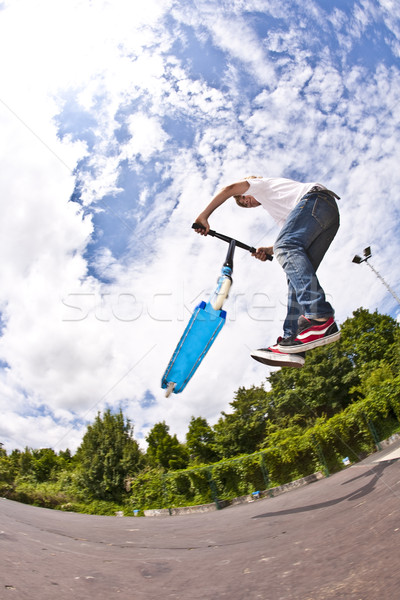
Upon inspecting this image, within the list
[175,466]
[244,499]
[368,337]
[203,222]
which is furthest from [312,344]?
[368,337]

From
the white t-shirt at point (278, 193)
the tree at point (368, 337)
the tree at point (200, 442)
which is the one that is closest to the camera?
the white t-shirt at point (278, 193)

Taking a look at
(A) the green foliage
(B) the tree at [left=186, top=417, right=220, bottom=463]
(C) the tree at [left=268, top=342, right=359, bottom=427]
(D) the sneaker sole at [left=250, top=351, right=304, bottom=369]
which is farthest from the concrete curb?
(C) the tree at [left=268, top=342, right=359, bottom=427]

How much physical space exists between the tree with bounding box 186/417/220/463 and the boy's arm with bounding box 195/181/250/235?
37.5 m

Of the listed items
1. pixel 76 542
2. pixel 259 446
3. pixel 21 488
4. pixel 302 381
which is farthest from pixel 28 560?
pixel 302 381

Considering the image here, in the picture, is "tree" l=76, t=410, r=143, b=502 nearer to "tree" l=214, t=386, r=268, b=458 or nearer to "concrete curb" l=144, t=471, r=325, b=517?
"concrete curb" l=144, t=471, r=325, b=517

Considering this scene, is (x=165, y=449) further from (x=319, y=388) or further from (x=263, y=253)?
(x=263, y=253)

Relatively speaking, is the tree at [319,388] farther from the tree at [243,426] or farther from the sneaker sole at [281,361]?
the sneaker sole at [281,361]

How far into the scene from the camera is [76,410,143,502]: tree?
61.9ft

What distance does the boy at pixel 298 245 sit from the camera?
117 inches

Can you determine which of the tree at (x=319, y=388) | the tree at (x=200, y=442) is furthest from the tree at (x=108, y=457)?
the tree at (x=319, y=388)

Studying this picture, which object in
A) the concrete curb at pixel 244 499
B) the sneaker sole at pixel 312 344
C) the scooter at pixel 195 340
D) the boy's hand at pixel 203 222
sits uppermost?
the boy's hand at pixel 203 222

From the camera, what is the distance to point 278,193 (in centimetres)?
349

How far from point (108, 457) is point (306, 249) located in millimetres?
22240

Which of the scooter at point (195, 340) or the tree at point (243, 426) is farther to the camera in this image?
the tree at point (243, 426)
